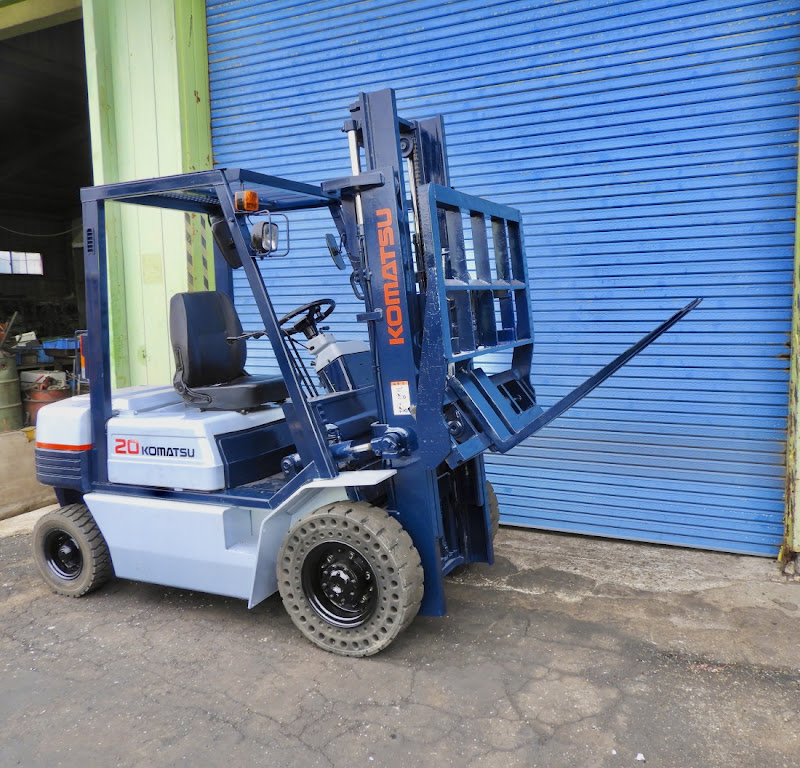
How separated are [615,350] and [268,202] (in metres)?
2.73

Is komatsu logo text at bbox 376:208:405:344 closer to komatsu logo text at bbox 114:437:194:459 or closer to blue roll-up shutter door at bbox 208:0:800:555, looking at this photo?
komatsu logo text at bbox 114:437:194:459

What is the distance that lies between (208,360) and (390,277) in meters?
1.40

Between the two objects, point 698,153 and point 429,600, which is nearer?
point 429,600

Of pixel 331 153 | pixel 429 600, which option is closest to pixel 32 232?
pixel 331 153

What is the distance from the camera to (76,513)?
4656 millimetres

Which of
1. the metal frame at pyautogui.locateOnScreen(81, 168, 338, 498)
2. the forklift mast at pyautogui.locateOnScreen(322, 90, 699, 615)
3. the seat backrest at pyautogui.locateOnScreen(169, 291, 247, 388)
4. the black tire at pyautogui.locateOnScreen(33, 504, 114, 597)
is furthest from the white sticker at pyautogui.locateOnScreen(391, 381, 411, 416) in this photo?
the black tire at pyautogui.locateOnScreen(33, 504, 114, 597)

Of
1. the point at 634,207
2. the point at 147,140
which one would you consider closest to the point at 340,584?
the point at 634,207

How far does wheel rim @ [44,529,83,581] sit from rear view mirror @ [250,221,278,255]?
2446 mm

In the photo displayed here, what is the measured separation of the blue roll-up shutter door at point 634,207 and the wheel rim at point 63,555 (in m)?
3.16

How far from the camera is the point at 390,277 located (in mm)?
3727

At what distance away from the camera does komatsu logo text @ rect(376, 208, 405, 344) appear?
12.2 ft

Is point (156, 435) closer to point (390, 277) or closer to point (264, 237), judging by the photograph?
point (264, 237)

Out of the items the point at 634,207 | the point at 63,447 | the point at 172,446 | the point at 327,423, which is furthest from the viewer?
the point at 634,207

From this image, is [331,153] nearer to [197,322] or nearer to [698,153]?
[197,322]
